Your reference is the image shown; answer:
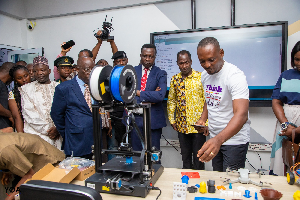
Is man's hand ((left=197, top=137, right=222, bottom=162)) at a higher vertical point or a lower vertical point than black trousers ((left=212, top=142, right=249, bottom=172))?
higher

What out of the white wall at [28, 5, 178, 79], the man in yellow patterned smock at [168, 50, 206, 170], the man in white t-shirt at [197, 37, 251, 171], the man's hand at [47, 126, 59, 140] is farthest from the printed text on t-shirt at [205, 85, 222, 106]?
the white wall at [28, 5, 178, 79]

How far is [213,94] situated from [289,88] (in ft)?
2.71

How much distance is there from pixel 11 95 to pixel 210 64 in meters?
2.30

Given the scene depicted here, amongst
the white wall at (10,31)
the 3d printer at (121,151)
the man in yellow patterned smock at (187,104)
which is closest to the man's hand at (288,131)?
the man in yellow patterned smock at (187,104)

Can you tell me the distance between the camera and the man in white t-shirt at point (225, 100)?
1611mm

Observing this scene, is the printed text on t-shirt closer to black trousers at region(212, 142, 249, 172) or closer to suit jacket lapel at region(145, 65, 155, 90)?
black trousers at region(212, 142, 249, 172)

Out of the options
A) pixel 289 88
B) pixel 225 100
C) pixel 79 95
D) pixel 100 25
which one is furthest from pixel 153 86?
pixel 100 25

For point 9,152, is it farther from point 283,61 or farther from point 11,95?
point 283,61

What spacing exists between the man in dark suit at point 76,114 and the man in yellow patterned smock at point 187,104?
46.2 inches

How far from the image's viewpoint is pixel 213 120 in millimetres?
1876

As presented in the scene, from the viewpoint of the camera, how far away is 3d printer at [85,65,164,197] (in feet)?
3.98

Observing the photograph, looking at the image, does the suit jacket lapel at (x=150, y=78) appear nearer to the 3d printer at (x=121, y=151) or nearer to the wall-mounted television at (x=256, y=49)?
the wall-mounted television at (x=256, y=49)

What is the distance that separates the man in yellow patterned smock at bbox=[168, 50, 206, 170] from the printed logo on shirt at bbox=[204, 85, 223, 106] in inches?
31.9

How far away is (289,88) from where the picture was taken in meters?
2.05
